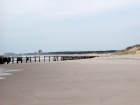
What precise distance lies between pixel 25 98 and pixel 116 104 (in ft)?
7.22

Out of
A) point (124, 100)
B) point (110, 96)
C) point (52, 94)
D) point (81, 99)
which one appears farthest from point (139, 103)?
point (52, 94)

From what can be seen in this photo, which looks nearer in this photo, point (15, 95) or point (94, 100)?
point (94, 100)

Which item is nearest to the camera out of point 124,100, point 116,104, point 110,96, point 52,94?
point 116,104

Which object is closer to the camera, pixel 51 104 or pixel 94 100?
pixel 51 104

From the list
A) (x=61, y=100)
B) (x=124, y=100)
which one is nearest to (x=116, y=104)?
(x=124, y=100)

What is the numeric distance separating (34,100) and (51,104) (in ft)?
2.05

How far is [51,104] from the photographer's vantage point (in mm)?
5160

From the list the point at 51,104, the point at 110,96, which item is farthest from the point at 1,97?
the point at 110,96

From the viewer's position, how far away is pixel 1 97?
606 centimetres

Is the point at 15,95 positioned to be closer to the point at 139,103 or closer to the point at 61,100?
the point at 61,100

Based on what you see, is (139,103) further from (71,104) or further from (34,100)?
(34,100)

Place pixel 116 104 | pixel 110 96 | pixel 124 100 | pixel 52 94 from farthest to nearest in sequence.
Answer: pixel 52 94
pixel 110 96
pixel 124 100
pixel 116 104

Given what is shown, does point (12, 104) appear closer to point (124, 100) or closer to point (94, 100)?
point (94, 100)

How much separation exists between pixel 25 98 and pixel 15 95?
582mm
